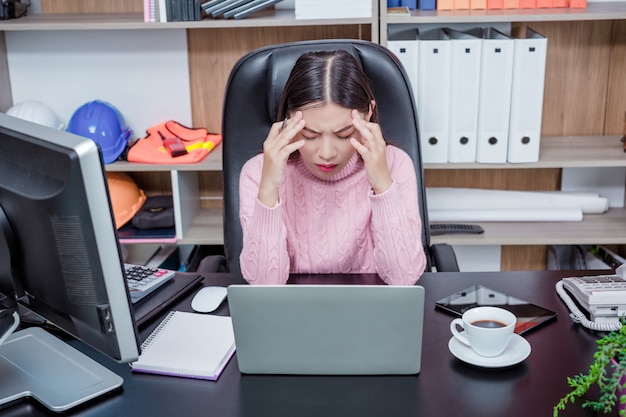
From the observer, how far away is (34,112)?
245cm

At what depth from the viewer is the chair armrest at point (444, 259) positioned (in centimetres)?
169

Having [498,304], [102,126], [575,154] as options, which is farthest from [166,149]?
[498,304]

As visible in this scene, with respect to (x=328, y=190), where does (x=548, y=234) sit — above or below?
below

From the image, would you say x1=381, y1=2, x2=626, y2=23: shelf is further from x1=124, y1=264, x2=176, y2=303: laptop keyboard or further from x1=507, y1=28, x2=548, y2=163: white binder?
x1=124, y1=264, x2=176, y2=303: laptop keyboard

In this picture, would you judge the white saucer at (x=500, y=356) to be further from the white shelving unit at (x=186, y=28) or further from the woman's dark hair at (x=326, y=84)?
the white shelving unit at (x=186, y=28)

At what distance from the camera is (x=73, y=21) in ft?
7.65

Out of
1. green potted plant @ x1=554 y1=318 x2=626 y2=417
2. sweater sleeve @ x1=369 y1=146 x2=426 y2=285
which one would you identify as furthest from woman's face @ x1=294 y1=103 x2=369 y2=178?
green potted plant @ x1=554 y1=318 x2=626 y2=417

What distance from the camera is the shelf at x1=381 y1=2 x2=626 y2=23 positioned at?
218 centimetres

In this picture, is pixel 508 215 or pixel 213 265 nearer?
pixel 213 265

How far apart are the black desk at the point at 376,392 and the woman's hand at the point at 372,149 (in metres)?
0.38

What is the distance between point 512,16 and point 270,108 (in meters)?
0.92

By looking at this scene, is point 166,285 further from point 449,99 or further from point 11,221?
point 449,99

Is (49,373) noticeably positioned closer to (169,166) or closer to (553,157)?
(169,166)

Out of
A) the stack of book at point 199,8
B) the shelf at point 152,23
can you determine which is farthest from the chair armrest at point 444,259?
the stack of book at point 199,8
